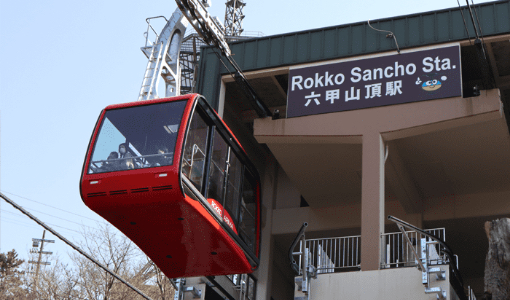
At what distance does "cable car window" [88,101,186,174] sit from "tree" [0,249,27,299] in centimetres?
2471

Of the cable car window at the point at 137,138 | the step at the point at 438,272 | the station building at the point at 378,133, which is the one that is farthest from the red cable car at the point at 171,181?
the step at the point at 438,272

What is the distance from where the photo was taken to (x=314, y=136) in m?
18.0

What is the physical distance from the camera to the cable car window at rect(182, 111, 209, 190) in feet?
40.0

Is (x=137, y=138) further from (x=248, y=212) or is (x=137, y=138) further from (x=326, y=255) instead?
(x=326, y=255)

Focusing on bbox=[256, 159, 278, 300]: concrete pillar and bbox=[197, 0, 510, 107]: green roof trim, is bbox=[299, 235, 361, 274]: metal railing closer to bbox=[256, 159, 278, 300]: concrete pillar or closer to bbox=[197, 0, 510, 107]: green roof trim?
bbox=[256, 159, 278, 300]: concrete pillar

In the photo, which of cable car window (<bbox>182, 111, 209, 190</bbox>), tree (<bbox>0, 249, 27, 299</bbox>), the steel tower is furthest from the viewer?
the steel tower

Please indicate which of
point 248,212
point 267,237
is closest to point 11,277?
point 267,237

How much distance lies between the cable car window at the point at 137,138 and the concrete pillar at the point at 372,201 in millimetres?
5901

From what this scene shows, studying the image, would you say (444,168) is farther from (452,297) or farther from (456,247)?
(452,297)

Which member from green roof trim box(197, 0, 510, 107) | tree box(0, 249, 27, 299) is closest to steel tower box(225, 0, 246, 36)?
tree box(0, 249, 27, 299)

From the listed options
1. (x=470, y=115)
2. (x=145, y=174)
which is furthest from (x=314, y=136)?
(x=145, y=174)

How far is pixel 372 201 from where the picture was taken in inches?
637

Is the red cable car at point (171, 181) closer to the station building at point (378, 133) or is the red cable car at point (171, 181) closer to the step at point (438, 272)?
the station building at point (378, 133)

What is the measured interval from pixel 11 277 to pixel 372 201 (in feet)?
113
